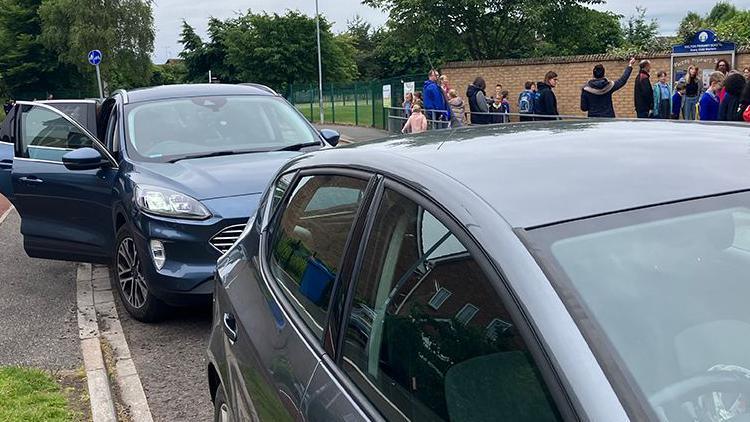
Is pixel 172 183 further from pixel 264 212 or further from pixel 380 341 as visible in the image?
pixel 380 341

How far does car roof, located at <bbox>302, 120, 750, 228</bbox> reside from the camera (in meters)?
1.63

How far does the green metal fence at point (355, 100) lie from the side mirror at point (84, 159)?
713 inches

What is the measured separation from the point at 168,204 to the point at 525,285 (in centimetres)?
398

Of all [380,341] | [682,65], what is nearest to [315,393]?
[380,341]

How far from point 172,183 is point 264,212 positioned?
2323 mm

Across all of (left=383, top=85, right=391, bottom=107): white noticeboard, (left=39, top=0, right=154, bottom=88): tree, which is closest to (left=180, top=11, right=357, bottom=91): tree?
(left=39, top=0, right=154, bottom=88): tree

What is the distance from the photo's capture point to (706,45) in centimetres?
1638

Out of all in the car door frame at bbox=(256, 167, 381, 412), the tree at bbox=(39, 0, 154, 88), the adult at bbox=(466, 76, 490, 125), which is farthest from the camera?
the tree at bbox=(39, 0, 154, 88)

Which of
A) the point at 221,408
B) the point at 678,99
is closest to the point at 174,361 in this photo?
the point at 221,408

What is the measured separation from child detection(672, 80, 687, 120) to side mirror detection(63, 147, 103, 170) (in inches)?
450

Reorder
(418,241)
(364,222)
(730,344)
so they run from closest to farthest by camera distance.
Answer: (730,344) → (418,241) → (364,222)

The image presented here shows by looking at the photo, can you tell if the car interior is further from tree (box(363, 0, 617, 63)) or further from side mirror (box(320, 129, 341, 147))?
tree (box(363, 0, 617, 63))

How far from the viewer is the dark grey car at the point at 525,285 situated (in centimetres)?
138

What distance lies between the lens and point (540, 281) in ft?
4.63
